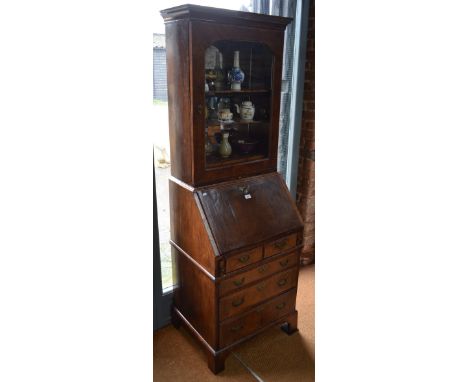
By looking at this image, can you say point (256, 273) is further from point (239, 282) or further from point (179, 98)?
point (179, 98)

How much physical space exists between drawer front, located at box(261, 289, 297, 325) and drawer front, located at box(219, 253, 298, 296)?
200 mm

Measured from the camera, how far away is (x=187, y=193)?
1.91 meters

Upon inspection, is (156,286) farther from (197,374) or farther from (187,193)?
(187,193)

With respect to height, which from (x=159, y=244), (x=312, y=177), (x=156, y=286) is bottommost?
(x=156, y=286)

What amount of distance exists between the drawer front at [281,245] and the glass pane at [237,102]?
481 millimetres

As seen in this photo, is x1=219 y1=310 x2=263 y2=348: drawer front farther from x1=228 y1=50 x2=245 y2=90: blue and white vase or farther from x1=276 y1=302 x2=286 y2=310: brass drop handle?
x1=228 y1=50 x2=245 y2=90: blue and white vase

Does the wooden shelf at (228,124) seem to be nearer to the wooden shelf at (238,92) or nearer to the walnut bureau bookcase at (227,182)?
the walnut bureau bookcase at (227,182)

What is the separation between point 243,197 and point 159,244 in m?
0.64

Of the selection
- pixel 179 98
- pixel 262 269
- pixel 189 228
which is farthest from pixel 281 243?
pixel 179 98

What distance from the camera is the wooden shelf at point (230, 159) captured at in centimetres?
195

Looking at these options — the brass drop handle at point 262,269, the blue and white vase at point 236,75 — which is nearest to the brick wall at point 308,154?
the blue and white vase at point 236,75

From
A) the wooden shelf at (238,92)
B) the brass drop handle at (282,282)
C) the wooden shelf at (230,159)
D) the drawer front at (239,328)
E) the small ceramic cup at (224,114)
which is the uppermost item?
the wooden shelf at (238,92)

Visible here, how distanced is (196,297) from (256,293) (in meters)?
0.33
